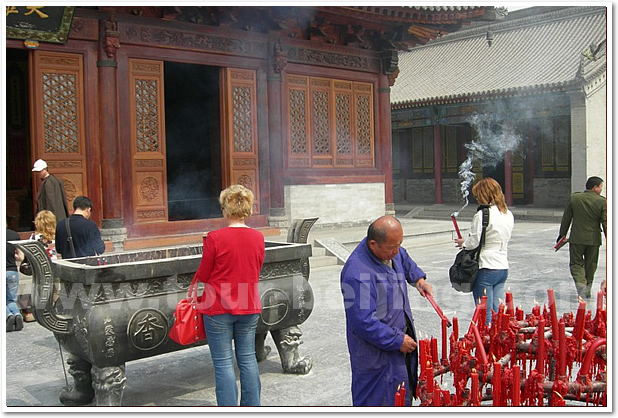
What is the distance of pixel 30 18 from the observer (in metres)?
9.08

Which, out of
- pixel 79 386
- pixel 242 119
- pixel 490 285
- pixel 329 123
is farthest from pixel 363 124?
pixel 79 386

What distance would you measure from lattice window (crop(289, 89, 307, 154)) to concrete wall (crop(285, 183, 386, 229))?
72 centimetres

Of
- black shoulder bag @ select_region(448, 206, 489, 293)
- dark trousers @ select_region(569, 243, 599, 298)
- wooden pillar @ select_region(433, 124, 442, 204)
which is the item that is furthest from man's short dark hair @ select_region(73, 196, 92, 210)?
wooden pillar @ select_region(433, 124, 442, 204)

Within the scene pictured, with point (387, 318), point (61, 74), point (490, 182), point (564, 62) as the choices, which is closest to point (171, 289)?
point (387, 318)

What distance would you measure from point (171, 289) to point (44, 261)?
760 millimetres

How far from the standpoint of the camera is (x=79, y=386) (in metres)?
4.32

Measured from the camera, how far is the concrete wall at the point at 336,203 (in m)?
12.3

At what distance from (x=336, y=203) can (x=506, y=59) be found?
12560mm

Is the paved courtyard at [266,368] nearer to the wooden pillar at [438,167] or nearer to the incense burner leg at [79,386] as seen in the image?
the incense burner leg at [79,386]

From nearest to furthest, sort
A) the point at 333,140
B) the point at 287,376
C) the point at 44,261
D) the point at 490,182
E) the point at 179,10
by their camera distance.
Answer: the point at 44,261
the point at 287,376
the point at 490,182
the point at 179,10
the point at 333,140

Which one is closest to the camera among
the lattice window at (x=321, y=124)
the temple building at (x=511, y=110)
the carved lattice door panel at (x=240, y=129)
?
the carved lattice door panel at (x=240, y=129)

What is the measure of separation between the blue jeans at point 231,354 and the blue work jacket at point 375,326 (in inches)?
33.4

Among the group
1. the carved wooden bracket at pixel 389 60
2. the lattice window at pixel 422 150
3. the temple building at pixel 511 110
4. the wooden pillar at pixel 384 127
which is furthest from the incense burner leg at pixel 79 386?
the lattice window at pixel 422 150
